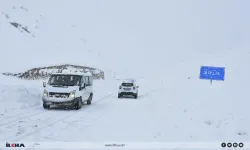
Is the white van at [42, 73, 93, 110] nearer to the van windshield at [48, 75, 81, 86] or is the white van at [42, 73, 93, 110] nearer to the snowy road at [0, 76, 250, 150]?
the van windshield at [48, 75, 81, 86]

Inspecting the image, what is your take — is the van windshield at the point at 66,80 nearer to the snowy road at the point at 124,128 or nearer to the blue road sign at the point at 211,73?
the snowy road at the point at 124,128

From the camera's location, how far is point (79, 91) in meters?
19.6

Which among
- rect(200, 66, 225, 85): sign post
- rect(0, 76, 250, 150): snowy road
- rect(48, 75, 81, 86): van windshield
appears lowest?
rect(0, 76, 250, 150): snowy road

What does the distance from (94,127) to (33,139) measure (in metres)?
3.09

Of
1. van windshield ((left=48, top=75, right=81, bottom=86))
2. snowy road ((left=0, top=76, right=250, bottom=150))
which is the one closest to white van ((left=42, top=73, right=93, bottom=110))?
van windshield ((left=48, top=75, right=81, bottom=86))

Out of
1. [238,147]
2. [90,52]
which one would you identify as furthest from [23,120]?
[90,52]

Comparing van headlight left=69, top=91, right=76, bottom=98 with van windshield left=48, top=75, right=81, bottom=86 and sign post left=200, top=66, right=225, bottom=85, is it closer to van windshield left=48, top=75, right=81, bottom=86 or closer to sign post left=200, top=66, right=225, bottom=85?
van windshield left=48, top=75, right=81, bottom=86

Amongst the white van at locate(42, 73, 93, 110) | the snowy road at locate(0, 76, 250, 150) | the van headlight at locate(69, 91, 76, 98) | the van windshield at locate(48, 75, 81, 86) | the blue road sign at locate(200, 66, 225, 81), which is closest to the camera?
the snowy road at locate(0, 76, 250, 150)

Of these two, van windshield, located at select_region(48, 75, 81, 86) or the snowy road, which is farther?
van windshield, located at select_region(48, 75, 81, 86)

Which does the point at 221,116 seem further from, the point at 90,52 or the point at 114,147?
the point at 90,52

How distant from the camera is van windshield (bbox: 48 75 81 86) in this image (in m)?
20.1

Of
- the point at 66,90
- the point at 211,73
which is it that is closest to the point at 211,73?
the point at 211,73

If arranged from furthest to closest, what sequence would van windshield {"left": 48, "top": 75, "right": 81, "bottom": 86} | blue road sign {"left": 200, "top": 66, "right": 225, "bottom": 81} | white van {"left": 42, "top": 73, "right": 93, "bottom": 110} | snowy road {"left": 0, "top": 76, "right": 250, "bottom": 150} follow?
van windshield {"left": 48, "top": 75, "right": 81, "bottom": 86}
blue road sign {"left": 200, "top": 66, "right": 225, "bottom": 81}
white van {"left": 42, "top": 73, "right": 93, "bottom": 110}
snowy road {"left": 0, "top": 76, "right": 250, "bottom": 150}

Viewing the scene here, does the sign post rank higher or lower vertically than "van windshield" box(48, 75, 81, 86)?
higher
